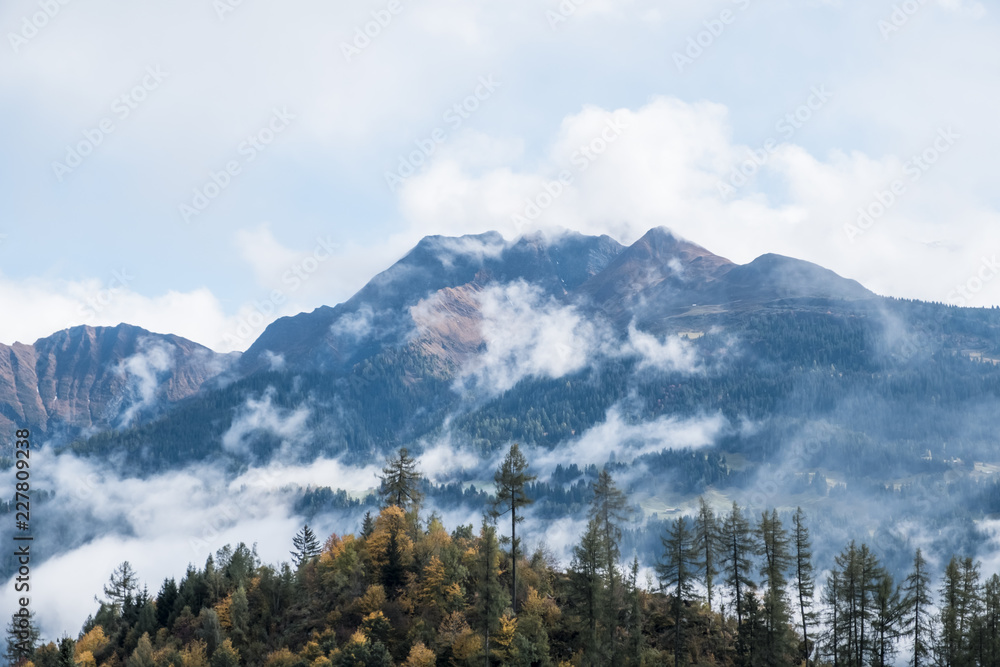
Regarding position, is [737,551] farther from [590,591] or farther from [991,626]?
[991,626]

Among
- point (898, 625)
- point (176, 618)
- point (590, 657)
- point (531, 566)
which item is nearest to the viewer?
point (590, 657)

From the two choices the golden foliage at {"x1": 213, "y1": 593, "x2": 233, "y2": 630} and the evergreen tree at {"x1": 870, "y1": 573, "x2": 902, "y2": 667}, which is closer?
the evergreen tree at {"x1": 870, "y1": 573, "x2": 902, "y2": 667}

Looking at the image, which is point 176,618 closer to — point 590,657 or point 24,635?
point 24,635

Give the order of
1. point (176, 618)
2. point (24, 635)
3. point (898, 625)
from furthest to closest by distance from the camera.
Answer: point (176, 618), point (24, 635), point (898, 625)

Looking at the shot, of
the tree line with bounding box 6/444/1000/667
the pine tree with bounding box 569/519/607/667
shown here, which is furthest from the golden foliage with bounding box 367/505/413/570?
the pine tree with bounding box 569/519/607/667

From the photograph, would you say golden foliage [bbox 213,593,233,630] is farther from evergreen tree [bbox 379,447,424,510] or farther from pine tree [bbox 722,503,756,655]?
pine tree [bbox 722,503,756,655]

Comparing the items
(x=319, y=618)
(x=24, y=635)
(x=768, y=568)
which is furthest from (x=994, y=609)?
(x=24, y=635)

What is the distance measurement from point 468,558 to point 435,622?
8433mm

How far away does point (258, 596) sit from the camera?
97688 millimetres

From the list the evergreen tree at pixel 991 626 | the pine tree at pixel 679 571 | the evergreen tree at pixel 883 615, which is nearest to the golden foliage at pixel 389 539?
the pine tree at pixel 679 571

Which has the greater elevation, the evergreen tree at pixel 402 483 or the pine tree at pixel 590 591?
the evergreen tree at pixel 402 483

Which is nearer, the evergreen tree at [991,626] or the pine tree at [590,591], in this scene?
the evergreen tree at [991,626]

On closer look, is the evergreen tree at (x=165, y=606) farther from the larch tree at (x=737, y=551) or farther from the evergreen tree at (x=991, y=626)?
the evergreen tree at (x=991, y=626)

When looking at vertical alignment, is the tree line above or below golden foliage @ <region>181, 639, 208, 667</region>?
above
